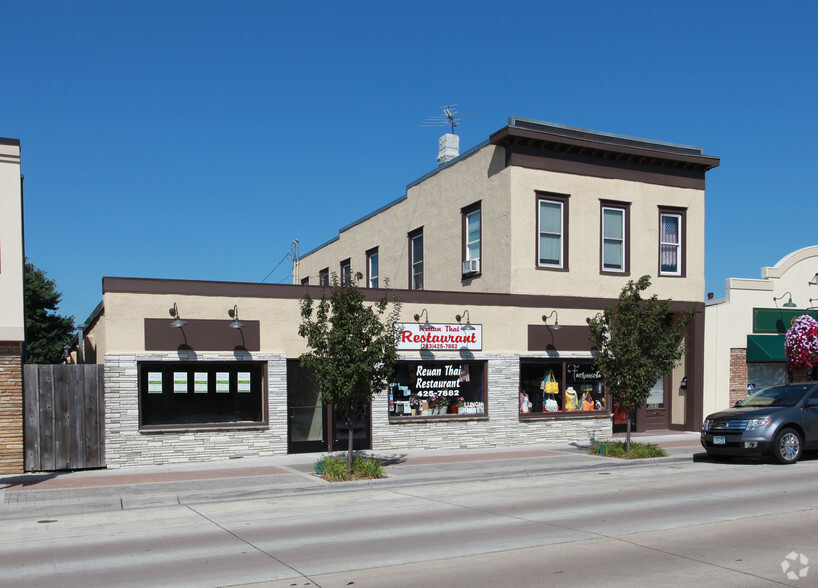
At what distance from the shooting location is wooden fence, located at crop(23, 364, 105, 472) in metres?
15.1

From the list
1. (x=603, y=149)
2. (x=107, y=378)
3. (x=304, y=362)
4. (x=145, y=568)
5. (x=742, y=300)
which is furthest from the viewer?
(x=742, y=300)

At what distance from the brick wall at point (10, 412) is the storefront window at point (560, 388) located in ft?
37.5

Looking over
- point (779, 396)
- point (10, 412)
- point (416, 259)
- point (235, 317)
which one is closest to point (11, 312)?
point (10, 412)

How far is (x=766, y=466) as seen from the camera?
623 inches

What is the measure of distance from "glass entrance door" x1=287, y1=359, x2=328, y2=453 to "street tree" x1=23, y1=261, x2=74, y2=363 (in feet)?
105

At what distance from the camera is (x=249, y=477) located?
1407cm

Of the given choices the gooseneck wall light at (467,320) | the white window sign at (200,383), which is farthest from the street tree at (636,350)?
the white window sign at (200,383)

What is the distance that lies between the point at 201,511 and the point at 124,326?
5.56 m

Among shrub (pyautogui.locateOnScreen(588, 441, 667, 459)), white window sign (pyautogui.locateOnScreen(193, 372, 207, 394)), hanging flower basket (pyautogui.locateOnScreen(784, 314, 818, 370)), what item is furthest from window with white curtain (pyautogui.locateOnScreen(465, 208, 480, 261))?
hanging flower basket (pyautogui.locateOnScreen(784, 314, 818, 370))

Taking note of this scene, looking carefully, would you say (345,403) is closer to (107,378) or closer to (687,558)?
(107,378)

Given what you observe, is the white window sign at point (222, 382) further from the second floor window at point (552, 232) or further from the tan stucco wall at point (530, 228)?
the second floor window at point (552, 232)

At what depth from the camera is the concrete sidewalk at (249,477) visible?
1212cm

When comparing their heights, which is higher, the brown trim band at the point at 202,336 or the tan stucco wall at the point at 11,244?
the tan stucco wall at the point at 11,244

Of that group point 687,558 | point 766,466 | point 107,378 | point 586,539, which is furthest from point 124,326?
point 766,466
